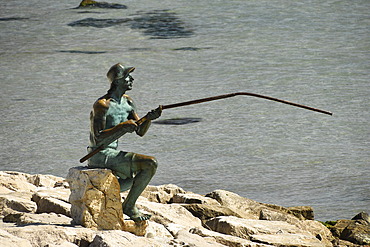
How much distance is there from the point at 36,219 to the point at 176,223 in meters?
1.41

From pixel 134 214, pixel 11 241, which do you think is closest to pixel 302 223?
pixel 134 214

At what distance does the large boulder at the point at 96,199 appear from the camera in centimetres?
690

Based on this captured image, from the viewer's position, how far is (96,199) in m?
6.93

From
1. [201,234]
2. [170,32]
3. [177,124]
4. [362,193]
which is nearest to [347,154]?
[362,193]

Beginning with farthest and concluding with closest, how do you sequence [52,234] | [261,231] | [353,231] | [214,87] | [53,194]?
1. [214,87]
2. [353,231]
3. [53,194]
4. [261,231]
5. [52,234]

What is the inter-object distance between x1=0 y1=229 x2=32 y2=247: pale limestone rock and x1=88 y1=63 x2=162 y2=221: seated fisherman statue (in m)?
0.96

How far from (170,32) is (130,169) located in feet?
49.6

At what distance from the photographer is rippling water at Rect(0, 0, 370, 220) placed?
11914 millimetres

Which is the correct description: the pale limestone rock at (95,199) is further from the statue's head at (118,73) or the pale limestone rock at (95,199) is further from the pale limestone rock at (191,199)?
the pale limestone rock at (191,199)

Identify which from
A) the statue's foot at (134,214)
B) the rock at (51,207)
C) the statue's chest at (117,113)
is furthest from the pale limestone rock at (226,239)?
the statue's chest at (117,113)

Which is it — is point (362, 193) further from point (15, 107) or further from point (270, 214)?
point (15, 107)

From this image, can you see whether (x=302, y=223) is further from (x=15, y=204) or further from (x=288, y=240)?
(x=15, y=204)

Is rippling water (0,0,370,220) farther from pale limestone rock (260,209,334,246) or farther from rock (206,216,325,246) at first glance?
rock (206,216,325,246)

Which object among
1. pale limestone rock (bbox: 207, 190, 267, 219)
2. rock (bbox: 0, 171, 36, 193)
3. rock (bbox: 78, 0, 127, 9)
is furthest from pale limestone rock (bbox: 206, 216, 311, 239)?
rock (bbox: 78, 0, 127, 9)
